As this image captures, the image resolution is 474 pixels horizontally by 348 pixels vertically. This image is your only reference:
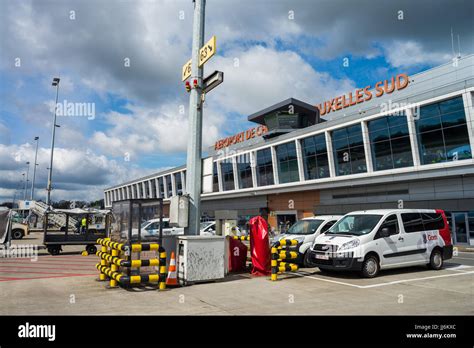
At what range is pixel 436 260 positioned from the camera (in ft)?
38.3

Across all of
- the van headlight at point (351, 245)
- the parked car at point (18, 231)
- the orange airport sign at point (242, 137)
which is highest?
the orange airport sign at point (242, 137)

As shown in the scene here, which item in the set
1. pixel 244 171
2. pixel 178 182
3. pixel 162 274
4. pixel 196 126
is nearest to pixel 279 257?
pixel 162 274

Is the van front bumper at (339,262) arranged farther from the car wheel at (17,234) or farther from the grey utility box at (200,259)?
the car wheel at (17,234)

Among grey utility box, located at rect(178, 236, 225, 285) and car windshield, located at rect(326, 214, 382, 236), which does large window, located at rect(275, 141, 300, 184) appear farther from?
grey utility box, located at rect(178, 236, 225, 285)

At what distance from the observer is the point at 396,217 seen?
36.0 ft

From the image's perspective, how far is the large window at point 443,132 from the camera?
86.3 ft

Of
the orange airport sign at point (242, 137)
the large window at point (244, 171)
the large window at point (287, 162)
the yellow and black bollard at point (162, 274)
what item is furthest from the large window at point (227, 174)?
the yellow and black bollard at point (162, 274)

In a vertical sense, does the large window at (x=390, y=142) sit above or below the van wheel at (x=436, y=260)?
above

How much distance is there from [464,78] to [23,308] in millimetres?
31825

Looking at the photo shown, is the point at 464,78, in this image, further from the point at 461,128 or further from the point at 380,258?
the point at 380,258

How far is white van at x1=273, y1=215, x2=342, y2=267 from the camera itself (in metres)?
12.3

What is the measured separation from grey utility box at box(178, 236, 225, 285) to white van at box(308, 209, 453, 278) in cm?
285

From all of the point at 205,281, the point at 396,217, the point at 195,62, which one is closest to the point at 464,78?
the point at 396,217
